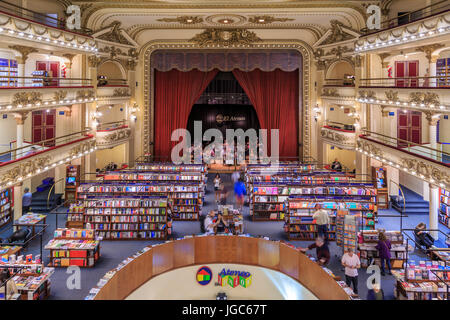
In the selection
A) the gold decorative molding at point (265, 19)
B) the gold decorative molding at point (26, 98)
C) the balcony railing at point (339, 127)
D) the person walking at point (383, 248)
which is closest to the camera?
the person walking at point (383, 248)

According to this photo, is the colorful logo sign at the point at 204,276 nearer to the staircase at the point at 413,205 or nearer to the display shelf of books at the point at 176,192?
the display shelf of books at the point at 176,192

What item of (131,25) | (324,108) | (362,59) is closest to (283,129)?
(324,108)

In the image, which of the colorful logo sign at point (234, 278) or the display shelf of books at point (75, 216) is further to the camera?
the display shelf of books at point (75, 216)

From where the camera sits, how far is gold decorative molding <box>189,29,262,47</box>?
65.9 ft

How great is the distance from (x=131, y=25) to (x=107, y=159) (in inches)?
280

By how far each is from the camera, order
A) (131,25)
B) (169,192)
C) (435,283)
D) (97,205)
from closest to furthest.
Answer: (435,283) → (97,205) → (169,192) → (131,25)

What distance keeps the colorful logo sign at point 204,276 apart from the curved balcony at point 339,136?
950 centimetres

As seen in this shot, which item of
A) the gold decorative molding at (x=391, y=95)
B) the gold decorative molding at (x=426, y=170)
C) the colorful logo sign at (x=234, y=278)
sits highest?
the gold decorative molding at (x=391, y=95)

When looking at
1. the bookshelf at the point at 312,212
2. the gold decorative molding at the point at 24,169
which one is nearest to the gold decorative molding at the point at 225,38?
the gold decorative molding at the point at 24,169

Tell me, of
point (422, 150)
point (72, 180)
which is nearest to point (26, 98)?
point (72, 180)

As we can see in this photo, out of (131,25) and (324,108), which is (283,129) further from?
(131,25)

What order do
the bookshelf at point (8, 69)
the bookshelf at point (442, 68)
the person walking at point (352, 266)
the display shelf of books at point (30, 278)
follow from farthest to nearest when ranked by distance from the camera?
1. the bookshelf at point (8, 69)
2. the bookshelf at point (442, 68)
3. the person walking at point (352, 266)
4. the display shelf of books at point (30, 278)

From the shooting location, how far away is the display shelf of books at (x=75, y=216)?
12.0 meters
